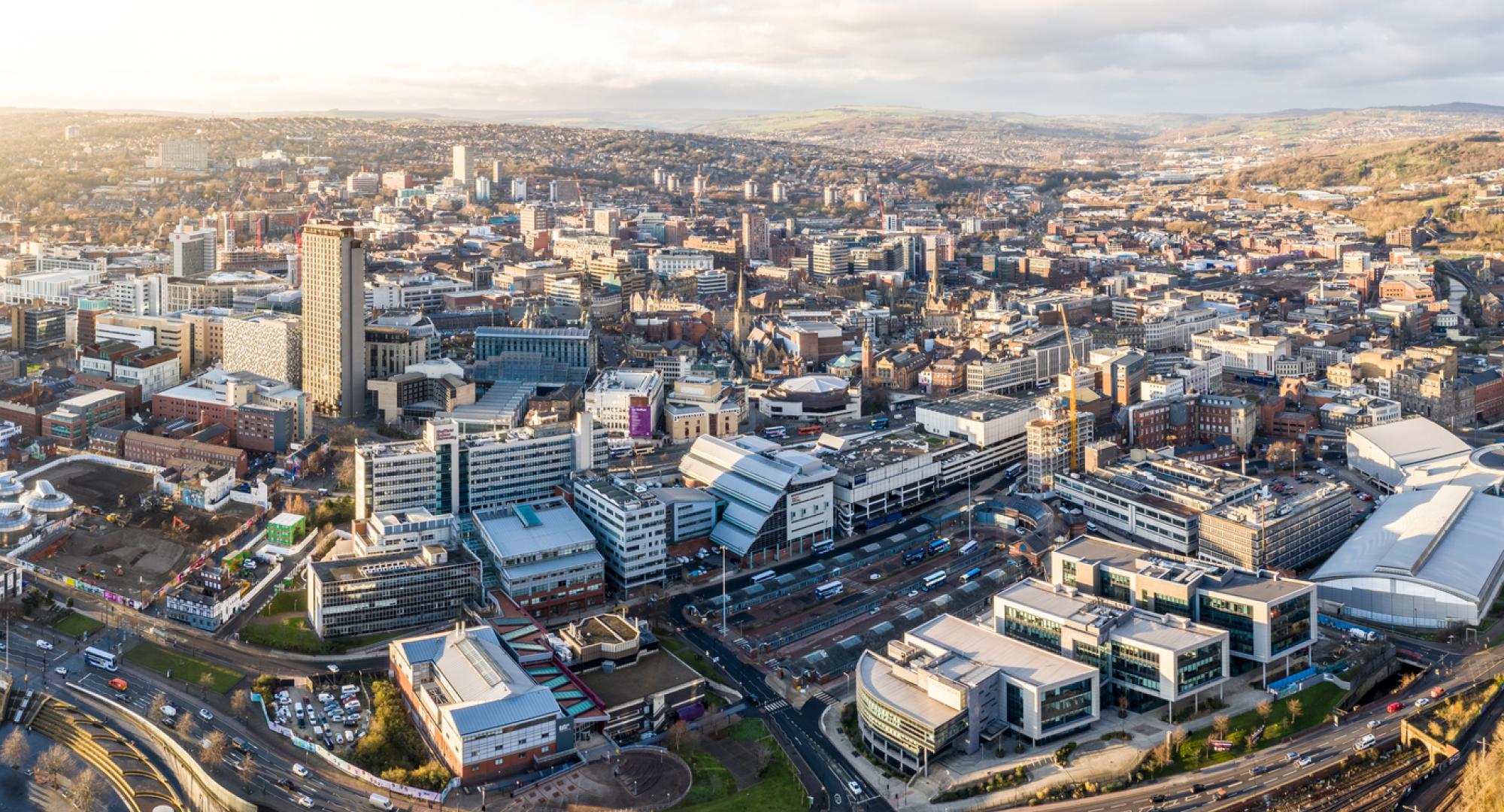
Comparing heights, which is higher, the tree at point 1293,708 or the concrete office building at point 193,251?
the concrete office building at point 193,251

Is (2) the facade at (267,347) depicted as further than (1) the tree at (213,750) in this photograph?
Yes

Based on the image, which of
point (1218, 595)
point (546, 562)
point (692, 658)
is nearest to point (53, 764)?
point (546, 562)

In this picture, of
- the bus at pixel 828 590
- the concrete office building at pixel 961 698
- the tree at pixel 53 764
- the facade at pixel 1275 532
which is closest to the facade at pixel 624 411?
the bus at pixel 828 590

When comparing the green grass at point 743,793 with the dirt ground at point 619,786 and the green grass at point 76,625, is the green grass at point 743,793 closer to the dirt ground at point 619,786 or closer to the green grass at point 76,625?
the dirt ground at point 619,786

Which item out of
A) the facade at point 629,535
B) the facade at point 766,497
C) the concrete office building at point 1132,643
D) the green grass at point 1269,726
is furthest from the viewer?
the facade at point 766,497

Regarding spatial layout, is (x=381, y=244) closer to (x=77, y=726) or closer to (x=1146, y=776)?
(x=77, y=726)

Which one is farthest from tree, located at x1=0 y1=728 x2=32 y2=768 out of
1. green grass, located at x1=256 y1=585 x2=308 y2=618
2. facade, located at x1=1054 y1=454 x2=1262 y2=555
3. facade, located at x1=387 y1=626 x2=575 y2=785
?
A: facade, located at x1=1054 y1=454 x2=1262 y2=555

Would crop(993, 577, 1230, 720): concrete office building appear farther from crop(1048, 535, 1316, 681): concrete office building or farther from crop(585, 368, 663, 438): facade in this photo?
crop(585, 368, 663, 438): facade

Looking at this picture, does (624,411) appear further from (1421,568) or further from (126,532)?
(1421,568)
